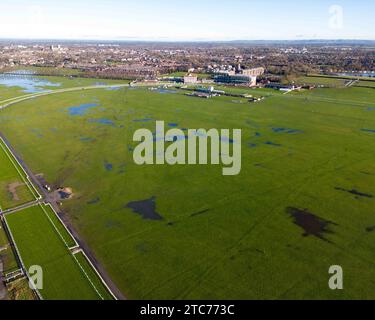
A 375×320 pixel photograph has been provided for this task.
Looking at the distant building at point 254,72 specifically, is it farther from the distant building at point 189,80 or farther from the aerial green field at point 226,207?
the aerial green field at point 226,207

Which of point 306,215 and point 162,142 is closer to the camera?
point 306,215

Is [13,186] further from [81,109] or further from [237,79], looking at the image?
[237,79]

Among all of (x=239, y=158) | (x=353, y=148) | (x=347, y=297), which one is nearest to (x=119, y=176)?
(x=239, y=158)

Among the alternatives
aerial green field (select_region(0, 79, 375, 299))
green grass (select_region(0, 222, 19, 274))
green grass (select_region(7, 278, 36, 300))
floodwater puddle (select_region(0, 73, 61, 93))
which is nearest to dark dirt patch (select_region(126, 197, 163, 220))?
aerial green field (select_region(0, 79, 375, 299))

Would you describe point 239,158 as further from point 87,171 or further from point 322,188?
point 87,171

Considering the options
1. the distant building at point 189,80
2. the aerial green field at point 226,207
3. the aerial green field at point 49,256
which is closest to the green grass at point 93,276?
the aerial green field at point 49,256

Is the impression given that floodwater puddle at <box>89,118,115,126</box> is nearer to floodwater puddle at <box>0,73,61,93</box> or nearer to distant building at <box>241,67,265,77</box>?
floodwater puddle at <box>0,73,61,93</box>

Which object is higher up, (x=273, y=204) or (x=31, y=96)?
(x=31, y=96)
